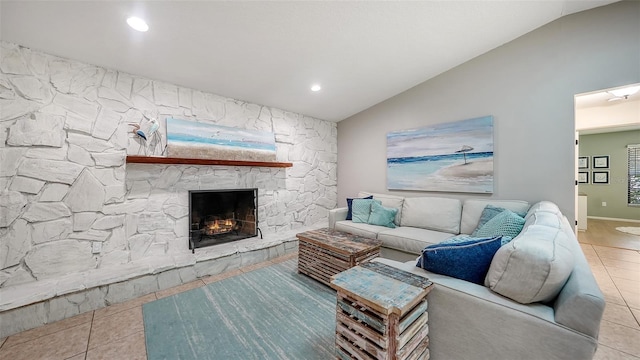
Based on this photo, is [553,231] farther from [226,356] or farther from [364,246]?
[226,356]

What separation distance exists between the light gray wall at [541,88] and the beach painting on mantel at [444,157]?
12 centimetres

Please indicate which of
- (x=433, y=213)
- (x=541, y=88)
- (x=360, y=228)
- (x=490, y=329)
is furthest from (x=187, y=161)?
(x=541, y=88)

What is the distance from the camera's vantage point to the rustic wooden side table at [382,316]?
1147 millimetres

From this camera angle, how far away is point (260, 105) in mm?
3742

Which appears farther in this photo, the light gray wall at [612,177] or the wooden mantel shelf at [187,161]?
the light gray wall at [612,177]

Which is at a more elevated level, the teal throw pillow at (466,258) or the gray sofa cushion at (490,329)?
the teal throw pillow at (466,258)

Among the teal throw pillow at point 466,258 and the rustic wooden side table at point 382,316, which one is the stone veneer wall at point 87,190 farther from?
the teal throw pillow at point 466,258

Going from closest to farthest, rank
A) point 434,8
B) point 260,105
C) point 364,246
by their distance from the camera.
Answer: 1. point 434,8
2. point 364,246
3. point 260,105

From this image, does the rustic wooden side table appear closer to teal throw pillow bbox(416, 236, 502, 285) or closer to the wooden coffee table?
teal throw pillow bbox(416, 236, 502, 285)

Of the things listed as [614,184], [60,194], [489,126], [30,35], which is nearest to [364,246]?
[489,126]

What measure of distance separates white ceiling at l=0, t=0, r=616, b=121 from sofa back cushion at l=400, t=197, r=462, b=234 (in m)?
1.85

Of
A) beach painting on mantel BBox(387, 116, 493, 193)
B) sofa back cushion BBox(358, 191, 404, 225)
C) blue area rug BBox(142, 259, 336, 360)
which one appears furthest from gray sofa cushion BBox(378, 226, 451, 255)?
blue area rug BBox(142, 259, 336, 360)

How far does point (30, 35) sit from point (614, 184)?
34.6 ft

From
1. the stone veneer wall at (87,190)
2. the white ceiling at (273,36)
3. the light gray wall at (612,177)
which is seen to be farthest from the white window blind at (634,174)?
the stone veneer wall at (87,190)
